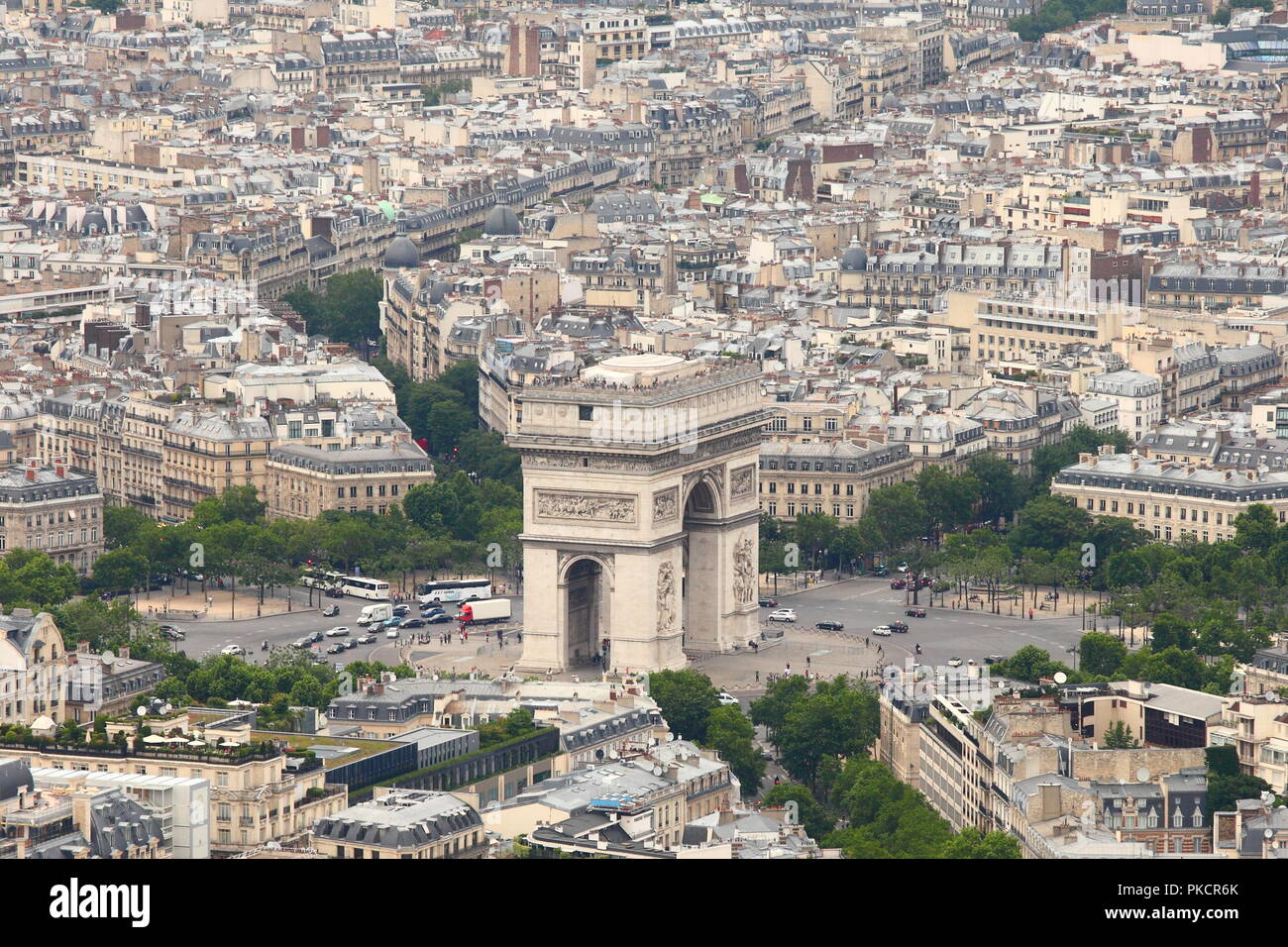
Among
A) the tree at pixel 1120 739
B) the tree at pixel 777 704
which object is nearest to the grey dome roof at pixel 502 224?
Result: the tree at pixel 777 704

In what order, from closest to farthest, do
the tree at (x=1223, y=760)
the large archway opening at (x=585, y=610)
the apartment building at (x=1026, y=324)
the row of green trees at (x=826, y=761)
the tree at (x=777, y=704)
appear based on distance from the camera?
1. the row of green trees at (x=826, y=761)
2. the tree at (x=1223, y=760)
3. the tree at (x=777, y=704)
4. the large archway opening at (x=585, y=610)
5. the apartment building at (x=1026, y=324)

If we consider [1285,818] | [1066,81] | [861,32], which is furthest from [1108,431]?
[861,32]

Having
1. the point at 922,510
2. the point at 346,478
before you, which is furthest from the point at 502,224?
the point at 922,510

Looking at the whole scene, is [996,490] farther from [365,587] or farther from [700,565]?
[365,587]

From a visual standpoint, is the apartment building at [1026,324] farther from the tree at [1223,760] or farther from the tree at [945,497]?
the tree at [1223,760]

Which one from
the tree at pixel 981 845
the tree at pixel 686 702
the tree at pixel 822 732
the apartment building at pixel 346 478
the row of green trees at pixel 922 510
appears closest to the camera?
the tree at pixel 981 845
